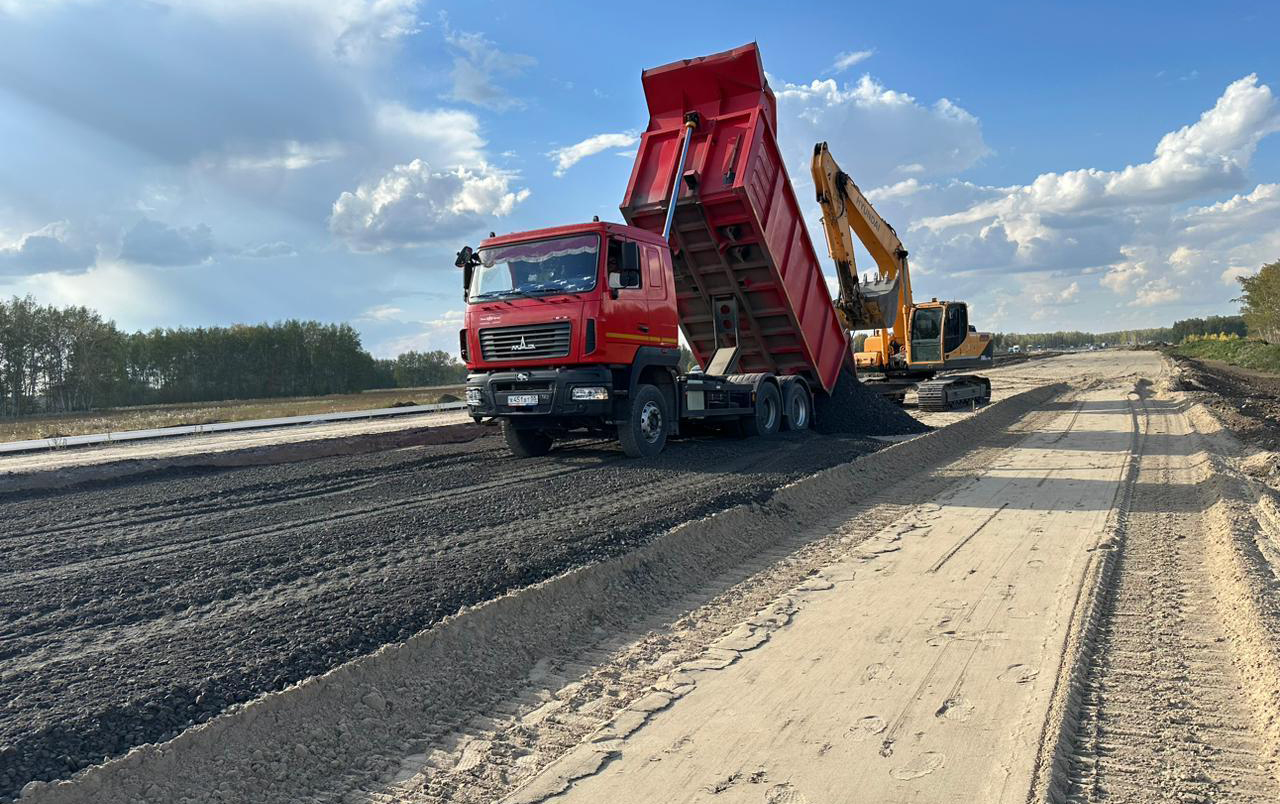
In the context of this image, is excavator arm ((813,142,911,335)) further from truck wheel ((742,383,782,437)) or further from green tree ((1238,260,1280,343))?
green tree ((1238,260,1280,343))

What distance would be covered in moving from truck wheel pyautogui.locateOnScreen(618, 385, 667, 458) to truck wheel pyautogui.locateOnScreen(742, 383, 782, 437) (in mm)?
2256

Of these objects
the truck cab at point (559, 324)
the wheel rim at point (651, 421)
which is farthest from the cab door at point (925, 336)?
the truck cab at point (559, 324)

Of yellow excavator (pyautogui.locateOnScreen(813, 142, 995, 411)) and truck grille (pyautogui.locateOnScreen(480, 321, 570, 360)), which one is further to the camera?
yellow excavator (pyautogui.locateOnScreen(813, 142, 995, 411))

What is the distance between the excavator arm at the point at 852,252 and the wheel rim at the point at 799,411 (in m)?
4.36

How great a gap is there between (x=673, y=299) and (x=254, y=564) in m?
7.02

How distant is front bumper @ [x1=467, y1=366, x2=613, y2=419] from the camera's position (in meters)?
9.59

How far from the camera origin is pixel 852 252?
17391mm

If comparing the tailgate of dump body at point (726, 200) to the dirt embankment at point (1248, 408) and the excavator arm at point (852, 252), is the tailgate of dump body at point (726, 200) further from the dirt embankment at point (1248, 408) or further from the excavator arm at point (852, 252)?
the dirt embankment at point (1248, 408)

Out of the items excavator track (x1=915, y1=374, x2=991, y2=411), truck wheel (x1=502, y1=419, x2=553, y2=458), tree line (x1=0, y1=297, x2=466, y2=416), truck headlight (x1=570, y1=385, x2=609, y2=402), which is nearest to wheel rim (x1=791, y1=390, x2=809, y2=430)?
truck wheel (x1=502, y1=419, x2=553, y2=458)

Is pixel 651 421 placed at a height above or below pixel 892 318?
below

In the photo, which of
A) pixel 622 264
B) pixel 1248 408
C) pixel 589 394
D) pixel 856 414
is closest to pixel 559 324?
pixel 589 394

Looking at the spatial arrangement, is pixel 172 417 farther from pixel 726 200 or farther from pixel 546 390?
pixel 726 200

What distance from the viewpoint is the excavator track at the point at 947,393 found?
19.2 meters

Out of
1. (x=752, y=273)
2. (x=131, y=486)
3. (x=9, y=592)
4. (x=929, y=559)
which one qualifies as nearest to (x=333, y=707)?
(x=9, y=592)
